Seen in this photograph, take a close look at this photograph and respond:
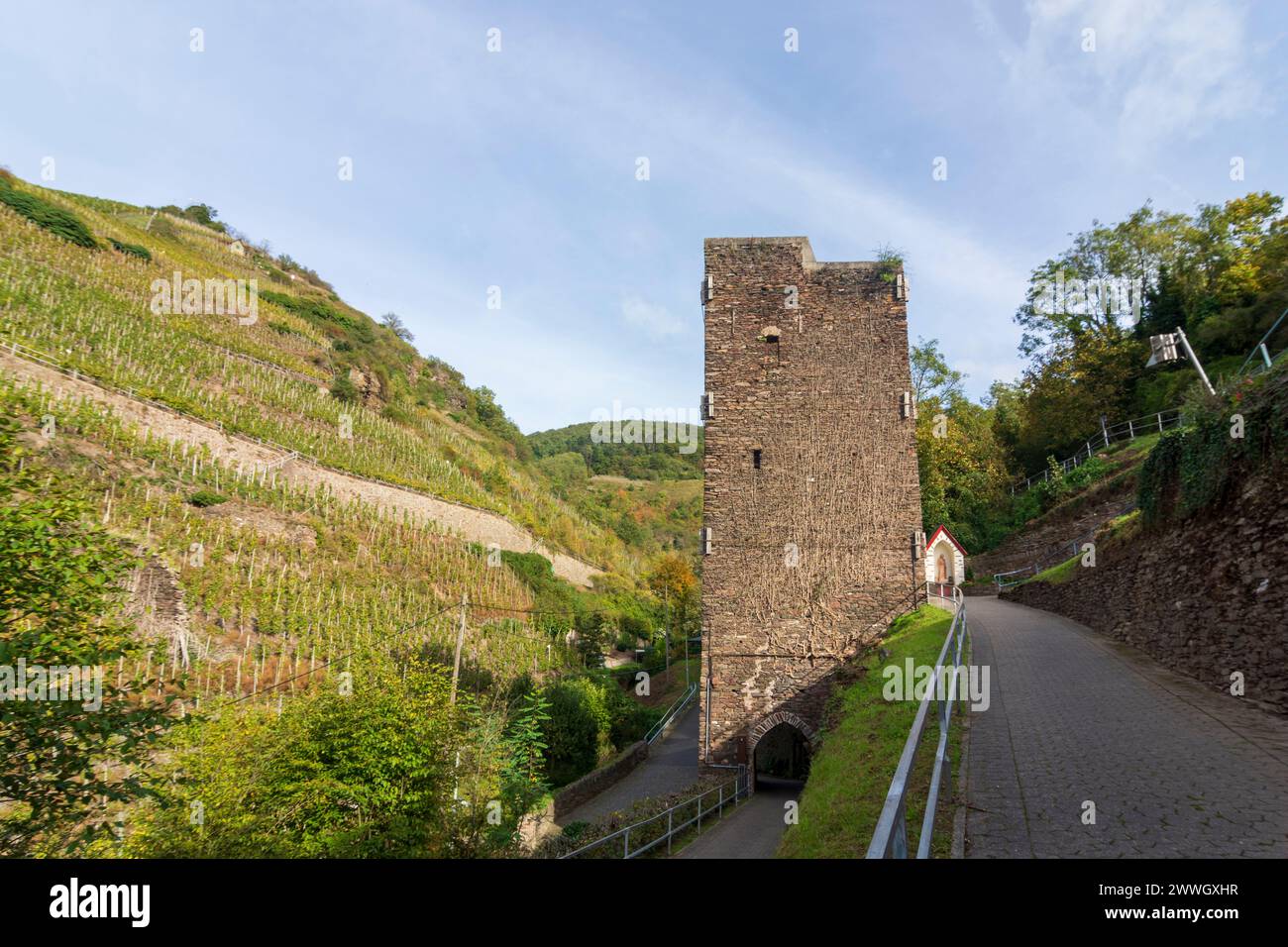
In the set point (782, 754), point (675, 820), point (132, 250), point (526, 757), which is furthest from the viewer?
point (132, 250)

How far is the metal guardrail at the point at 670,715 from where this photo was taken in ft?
87.3

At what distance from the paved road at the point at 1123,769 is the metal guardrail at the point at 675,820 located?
6741 millimetres

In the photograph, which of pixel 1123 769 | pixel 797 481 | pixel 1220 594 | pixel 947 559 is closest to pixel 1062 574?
pixel 947 559

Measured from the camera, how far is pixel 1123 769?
19.3ft

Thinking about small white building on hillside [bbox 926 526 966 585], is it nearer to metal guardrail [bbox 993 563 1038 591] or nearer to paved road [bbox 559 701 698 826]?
metal guardrail [bbox 993 563 1038 591]

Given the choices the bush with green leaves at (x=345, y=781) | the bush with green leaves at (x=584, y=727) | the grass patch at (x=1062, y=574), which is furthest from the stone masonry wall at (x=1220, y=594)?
the bush with green leaves at (x=584, y=727)

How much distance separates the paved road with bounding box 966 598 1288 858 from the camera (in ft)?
14.5

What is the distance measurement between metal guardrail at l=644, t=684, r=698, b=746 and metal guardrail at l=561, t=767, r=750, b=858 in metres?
11.5

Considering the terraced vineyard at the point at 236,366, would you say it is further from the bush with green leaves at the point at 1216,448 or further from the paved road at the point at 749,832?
the bush with green leaves at the point at 1216,448

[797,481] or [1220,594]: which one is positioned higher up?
[797,481]

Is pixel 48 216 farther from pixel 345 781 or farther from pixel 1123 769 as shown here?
pixel 1123 769

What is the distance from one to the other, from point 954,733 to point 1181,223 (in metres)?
33.8

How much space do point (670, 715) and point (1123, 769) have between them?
991 inches
